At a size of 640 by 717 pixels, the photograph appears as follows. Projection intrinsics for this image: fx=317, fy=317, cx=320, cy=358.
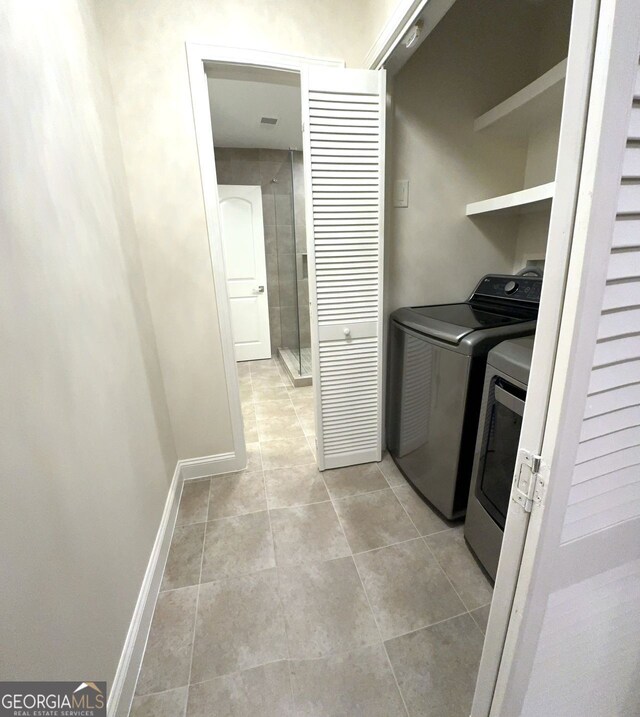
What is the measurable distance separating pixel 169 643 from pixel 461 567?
1158mm

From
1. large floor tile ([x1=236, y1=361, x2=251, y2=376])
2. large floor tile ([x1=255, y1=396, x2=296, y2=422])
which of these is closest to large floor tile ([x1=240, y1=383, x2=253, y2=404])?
large floor tile ([x1=255, y1=396, x2=296, y2=422])

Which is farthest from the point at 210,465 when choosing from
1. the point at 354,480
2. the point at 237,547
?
the point at 354,480

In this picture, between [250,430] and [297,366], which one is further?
[297,366]

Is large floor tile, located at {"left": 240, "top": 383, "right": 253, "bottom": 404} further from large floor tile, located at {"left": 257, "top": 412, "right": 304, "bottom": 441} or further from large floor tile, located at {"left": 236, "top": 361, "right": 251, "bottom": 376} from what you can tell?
large floor tile, located at {"left": 257, "top": 412, "right": 304, "bottom": 441}

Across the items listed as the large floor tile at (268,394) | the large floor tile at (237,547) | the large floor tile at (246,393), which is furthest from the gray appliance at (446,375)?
the large floor tile at (246,393)

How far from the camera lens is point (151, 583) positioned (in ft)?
3.99

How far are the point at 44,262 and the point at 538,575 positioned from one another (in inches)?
49.0

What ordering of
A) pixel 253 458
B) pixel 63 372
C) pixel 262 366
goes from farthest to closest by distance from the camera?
pixel 262 366 < pixel 253 458 < pixel 63 372

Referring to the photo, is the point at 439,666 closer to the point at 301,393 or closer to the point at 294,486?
the point at 294,486


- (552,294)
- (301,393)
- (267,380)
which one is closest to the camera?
(552,294)

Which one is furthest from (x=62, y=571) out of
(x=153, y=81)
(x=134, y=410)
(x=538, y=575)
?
(x=153, y=81)

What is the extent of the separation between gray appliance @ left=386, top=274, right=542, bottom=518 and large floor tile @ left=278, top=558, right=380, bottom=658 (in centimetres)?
59

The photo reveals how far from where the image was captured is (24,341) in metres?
0.68

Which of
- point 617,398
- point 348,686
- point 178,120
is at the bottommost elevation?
point 348,686
